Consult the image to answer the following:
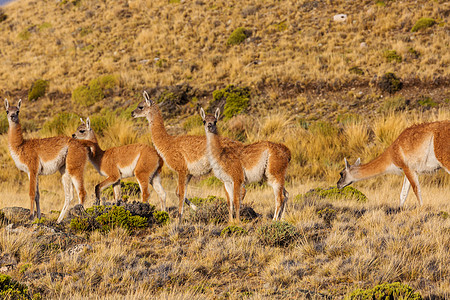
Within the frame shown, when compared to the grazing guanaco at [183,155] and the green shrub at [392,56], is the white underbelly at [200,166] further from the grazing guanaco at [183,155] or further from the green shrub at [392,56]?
the green shrub at [392,56]

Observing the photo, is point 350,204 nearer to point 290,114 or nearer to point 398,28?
point 290,114

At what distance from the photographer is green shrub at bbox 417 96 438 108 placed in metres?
18.0

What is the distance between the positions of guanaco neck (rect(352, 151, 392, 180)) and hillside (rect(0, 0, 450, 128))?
9133 millimetres

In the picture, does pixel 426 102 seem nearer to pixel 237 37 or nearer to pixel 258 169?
pixel 258 169

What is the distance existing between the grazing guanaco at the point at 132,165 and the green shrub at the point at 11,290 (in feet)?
15.2

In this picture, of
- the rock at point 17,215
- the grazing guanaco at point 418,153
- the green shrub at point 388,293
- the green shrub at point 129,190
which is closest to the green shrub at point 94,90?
the green shrub at point 129,190

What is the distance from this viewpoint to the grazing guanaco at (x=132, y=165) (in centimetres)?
924

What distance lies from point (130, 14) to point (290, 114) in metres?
23.7

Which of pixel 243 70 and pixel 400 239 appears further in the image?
pixel 243 70

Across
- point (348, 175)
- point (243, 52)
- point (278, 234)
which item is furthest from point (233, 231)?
point (243, 52)

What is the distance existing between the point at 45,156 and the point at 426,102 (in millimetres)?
15605

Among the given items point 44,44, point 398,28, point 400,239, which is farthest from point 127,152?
point 44,44

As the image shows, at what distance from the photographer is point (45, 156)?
27.7 ft

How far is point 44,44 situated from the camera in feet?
120
